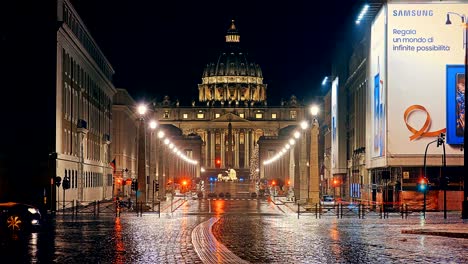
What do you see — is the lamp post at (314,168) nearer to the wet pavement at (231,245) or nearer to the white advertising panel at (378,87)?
the white advertising panel at (378,87)

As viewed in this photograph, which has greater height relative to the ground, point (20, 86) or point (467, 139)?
point (20, 86)

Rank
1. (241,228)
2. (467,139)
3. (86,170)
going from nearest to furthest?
(241,228) → (467,139) → (86,170)

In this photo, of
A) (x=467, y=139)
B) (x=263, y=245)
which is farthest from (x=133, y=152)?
(x=263, y=245)

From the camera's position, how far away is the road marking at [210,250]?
76.4ft

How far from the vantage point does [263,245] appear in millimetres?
29344

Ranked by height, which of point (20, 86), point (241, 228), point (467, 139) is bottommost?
point (241, 228)

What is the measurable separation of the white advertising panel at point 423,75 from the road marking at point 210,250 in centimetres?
3789

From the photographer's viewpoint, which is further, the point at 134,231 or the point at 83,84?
the point at 83,84

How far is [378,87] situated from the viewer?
76.8 metres

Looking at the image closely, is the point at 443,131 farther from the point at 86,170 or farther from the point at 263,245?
the point at 263,245

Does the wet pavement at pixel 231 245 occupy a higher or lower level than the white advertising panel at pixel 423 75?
lower

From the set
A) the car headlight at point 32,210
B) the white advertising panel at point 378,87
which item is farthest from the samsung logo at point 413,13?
the car headlight at point 32,210

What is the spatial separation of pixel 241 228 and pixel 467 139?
1269 cm

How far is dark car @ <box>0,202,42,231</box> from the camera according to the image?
3812 centimetres
